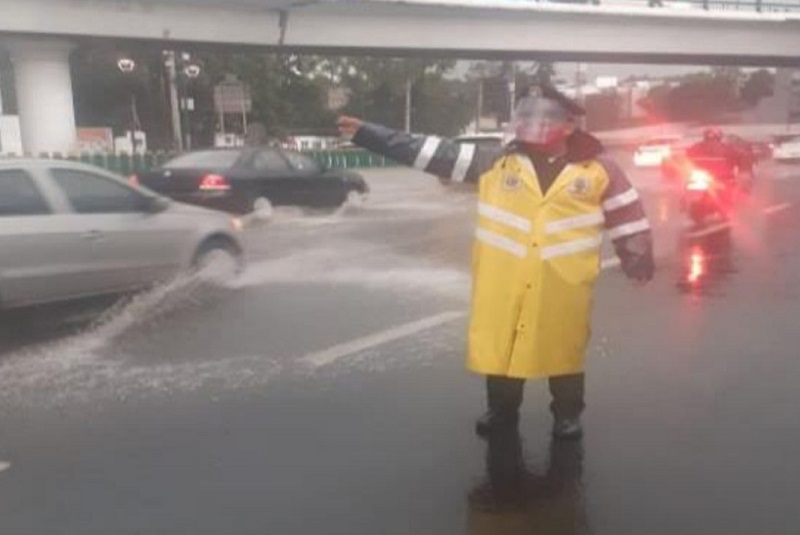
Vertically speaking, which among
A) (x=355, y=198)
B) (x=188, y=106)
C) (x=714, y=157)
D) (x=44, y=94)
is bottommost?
(x=355, y=198)

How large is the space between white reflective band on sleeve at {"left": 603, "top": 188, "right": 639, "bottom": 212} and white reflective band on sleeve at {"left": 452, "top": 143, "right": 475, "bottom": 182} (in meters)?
0.69

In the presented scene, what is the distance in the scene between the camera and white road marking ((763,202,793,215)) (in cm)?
1856

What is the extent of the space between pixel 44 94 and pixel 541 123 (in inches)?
1267

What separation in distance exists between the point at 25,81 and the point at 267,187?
1964 centimetres

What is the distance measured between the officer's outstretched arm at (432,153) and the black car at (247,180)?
11709 millimetres

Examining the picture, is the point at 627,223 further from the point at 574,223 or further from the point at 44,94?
the point at 44,94

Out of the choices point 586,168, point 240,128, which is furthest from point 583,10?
point 586,168

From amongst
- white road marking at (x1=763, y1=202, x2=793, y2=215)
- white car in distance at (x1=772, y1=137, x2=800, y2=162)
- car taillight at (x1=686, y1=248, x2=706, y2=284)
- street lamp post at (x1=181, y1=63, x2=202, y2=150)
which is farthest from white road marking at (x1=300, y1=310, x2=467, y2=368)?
street lamp post at (x1=181, y1=63, x2=202, y2=150)

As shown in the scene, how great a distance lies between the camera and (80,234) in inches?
319

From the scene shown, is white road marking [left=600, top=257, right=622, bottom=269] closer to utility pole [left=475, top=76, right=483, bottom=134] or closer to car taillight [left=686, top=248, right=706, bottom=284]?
car taillight [left=686, top=248, right=706, bottom=284]

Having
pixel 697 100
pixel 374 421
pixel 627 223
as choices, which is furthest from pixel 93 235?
pixel 697 100

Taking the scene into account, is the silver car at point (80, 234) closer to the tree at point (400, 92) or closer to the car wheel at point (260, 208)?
the car wheel at point (260, 208)

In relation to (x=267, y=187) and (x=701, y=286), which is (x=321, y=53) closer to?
(x=267, y=187)

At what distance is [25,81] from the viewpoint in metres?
33.6
